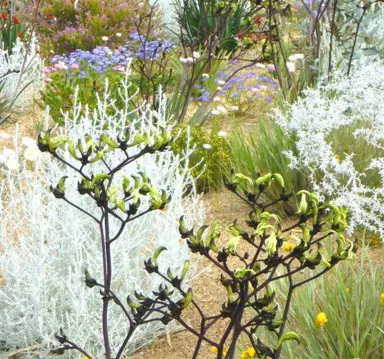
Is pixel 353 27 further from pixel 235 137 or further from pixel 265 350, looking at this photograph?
pixel 265 350

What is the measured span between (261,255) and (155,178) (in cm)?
76

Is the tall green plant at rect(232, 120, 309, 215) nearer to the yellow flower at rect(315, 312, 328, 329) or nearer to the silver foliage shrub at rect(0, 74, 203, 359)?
the silver foliage shrub at rect(0, 74, 203, 359)

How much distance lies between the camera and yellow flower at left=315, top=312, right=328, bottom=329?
2.48 m

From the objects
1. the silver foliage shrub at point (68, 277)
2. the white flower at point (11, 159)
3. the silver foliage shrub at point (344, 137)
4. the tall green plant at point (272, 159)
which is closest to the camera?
the silver foliage shrub at point (68, 277)

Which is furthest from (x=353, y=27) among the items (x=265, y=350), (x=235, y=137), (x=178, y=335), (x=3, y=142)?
(x=265, y=350)

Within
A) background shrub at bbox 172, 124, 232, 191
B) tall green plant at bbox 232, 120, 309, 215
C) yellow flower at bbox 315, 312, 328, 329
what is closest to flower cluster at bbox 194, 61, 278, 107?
background shrub at bbox 172, 124, 232, 191

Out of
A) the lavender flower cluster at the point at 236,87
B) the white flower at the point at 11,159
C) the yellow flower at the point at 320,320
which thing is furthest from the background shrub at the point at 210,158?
the yellow flower at the point at 320,320

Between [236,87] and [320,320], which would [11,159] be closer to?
[320,320]

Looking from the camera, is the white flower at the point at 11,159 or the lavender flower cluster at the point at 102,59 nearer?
the white flower at the point at 11,159

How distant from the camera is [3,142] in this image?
6359mm

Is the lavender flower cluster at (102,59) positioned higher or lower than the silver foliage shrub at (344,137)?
higher

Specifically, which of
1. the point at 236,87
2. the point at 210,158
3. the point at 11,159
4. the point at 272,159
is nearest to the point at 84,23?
the point at 236,87

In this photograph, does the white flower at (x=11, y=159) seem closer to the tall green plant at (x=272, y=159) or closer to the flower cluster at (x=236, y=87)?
the tall green plant at (x=272, y=159)

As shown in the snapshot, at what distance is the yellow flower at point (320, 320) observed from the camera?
248 centimetres
